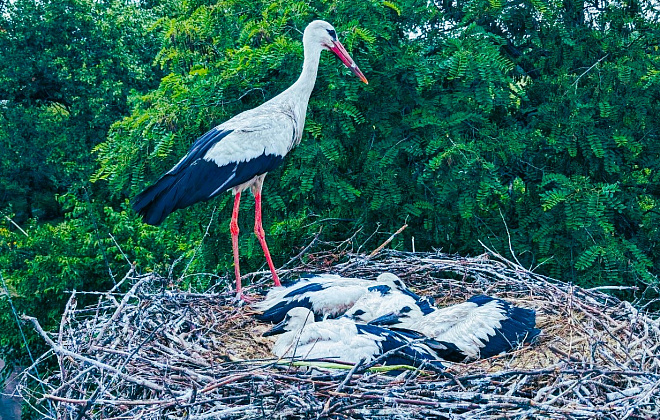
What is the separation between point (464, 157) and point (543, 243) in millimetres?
1089

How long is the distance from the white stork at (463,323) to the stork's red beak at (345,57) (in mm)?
2116

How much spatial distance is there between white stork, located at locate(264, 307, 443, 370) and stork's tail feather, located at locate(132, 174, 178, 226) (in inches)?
54.5

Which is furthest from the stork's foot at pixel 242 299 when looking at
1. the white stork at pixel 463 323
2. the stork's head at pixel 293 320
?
the white stork at pixel 463 323

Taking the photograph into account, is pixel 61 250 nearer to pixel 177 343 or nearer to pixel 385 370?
pixel 177 343

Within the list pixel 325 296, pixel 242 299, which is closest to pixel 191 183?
pixel 242 299

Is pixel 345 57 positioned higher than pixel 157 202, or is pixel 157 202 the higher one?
pixel 345 57

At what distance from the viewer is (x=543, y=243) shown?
646cm

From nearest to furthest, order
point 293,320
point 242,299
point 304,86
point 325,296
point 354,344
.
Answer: point 354,344
point 293,320
point 325,296
point 242,299
point 304,86

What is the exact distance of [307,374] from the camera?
3672 millimetres

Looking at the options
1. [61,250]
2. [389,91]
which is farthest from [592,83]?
[61,250]

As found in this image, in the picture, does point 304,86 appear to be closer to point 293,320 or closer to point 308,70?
point 308,70

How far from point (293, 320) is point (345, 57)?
2.50m

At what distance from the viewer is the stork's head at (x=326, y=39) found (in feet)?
19.9

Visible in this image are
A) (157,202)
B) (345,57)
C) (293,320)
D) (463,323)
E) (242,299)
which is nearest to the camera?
(463,323)
